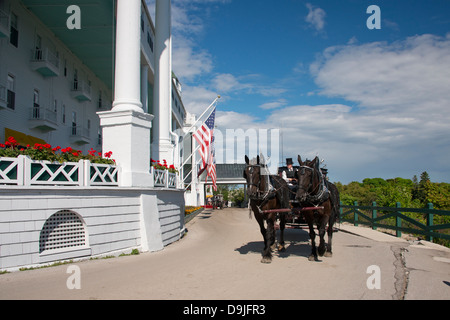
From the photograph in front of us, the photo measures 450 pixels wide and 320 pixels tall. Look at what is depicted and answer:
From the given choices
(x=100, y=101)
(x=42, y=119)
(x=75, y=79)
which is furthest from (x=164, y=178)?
(x=100, y=101)

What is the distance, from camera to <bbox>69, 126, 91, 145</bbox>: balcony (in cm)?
2231

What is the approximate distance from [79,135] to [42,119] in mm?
4670

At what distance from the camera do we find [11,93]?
54.4ft

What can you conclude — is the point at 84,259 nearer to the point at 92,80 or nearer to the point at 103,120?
the point at 103,120

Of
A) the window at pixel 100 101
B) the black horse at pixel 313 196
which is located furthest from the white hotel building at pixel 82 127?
the black horse at pixel 313 196

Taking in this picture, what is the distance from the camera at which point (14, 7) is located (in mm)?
16328

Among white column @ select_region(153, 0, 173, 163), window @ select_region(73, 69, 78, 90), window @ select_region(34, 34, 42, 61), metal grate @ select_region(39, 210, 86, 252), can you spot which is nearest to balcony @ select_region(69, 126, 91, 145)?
window @ select_region(73, 69, 78, 90)

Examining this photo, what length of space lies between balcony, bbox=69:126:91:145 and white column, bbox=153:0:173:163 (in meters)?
8.38

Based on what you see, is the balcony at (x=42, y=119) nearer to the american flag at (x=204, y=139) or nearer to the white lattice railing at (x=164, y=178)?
the american flag at (x=204, y=139)

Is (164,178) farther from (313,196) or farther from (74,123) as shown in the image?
(74,123)

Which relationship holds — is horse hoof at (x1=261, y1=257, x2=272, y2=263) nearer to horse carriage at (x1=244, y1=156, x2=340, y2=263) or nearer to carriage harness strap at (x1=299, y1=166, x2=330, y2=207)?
horse carriage at (x1=244, y1=156, x2=340, y2=263)

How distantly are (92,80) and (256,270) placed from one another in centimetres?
2308
